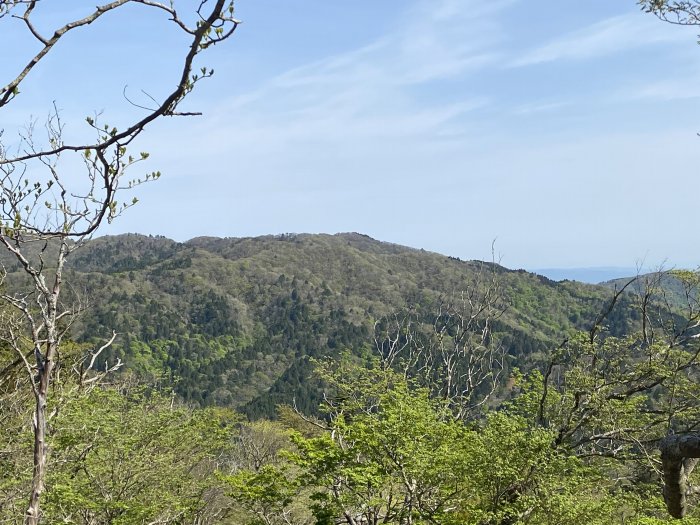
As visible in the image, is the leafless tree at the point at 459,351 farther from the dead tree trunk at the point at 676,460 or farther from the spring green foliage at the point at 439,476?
the dead tree trunk at the point at 676,460

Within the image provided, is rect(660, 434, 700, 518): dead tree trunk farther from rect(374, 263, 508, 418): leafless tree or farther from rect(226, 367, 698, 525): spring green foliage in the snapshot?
rect(374, 263, 508, 418): leafless tree

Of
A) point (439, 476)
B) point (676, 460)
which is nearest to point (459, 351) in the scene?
point (439, 476)

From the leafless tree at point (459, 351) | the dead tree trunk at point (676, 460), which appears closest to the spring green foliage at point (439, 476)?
the leafless tree at point (459, 351)

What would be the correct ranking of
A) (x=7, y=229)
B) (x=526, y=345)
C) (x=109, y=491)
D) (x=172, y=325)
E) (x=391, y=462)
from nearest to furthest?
(x=7, y=229), (x=391, y=462), (x=109, y=491), (x=526, y=345), (x=172, y=325)

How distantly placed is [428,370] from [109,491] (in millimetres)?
→ 11494

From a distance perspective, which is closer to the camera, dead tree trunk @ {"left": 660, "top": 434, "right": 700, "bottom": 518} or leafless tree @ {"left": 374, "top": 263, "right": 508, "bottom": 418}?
dead tree trunk @ {"left": 660, "top": 434, "right": 700, "bottom": 518}

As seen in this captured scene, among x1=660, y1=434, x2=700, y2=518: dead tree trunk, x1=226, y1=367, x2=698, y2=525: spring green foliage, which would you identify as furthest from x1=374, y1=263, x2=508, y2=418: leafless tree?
x1=660, y1=434, x2=700, y2=518: dead tree trunk

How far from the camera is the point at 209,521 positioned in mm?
25578

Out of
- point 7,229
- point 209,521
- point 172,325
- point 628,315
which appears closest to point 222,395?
point 172,325

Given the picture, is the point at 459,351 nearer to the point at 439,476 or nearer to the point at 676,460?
the point at 439,476

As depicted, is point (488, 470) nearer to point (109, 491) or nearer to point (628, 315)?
point (109, 491)

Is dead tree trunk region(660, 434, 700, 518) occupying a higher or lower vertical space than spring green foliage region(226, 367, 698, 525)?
higher

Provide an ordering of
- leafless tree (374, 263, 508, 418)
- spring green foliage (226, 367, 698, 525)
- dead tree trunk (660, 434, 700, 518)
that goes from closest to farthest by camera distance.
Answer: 1. dead tree trunk (660, 434, 700, 518)
2. spring green foliage (226, 367, 698, 525)
3. leafless tree (374, 263, 508, 418)

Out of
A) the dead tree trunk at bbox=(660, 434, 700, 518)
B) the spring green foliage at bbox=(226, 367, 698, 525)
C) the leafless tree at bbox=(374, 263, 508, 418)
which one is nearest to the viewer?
the dead tree trunk at bbox=(660, 434, 700, 518)
